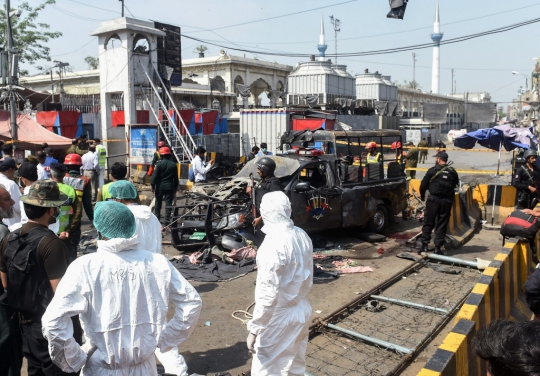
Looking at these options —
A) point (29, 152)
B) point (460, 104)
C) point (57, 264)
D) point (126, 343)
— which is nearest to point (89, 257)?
point (126, 343)

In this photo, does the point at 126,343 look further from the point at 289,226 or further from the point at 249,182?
the point at 249,182

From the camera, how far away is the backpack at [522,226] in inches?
267

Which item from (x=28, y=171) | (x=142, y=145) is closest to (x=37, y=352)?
(x=28, y=171)

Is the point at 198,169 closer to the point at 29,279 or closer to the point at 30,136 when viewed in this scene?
the point at 30,136

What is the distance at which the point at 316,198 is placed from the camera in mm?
8531

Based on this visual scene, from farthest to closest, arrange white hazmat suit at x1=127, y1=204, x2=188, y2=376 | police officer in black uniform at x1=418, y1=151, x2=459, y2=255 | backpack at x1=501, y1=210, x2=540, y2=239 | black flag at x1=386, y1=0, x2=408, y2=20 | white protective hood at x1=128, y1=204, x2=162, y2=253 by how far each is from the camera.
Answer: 1. black flag at x1=386, y1=0, x2=408, y2=20
2. police officer in black uniform at x1=418, y1=151, x2=459, y2=255
3. backpack at x1=501, y1=210, x2=540, y2=239
4. white protective hood at x1=128, y1=204, x2=162, y2=253
5. white hazmat suit at x1=127, y1=204, x2=188, y2=376

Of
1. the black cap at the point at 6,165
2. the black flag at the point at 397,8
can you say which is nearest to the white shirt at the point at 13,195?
the black cap at the point at 6,165

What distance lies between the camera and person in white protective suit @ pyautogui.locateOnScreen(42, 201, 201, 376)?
2.37 meters

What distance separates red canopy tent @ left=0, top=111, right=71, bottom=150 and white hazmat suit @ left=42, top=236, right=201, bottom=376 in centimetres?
1316

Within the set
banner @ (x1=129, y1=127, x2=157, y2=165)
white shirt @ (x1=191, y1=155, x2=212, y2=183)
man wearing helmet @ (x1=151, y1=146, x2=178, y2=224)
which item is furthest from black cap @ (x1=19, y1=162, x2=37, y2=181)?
banner @ (x1=129, y1=127, x2=157, y2=165)

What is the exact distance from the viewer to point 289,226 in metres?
3.76

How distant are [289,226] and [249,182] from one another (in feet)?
15.6

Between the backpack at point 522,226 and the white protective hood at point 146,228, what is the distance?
5.09 m

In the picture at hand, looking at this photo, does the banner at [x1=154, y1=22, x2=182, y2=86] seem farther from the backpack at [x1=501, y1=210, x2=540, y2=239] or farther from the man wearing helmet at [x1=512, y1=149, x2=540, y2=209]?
the backpack at [x1=501, y1=210, x2=540, y2=239]
